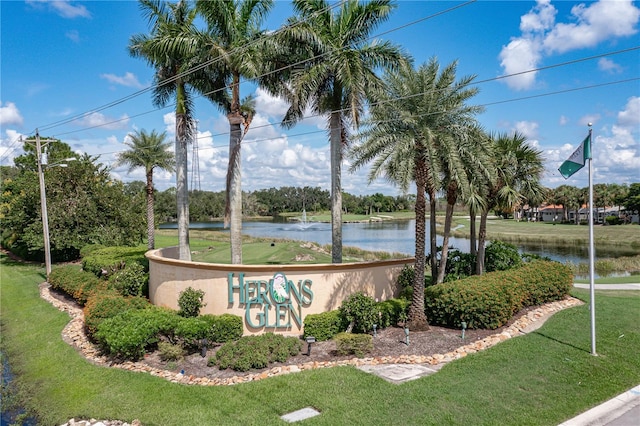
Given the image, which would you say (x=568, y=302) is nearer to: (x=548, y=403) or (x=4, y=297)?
(x=548, y=403)

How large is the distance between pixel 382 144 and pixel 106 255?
644 inches

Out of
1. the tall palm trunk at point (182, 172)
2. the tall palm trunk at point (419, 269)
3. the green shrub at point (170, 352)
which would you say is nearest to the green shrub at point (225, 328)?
the green shrub at point (170, 352)

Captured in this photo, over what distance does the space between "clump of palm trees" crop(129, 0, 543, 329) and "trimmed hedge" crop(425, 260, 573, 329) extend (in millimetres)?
725

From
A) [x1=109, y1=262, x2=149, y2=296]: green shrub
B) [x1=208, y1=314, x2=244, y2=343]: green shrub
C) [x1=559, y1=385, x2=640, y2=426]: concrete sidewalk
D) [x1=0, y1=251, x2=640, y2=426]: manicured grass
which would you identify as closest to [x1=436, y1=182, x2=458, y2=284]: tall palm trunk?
[x1=0, y1=251, x2=640, y2=426]: manicured grass

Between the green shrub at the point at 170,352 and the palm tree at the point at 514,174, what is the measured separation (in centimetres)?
1108

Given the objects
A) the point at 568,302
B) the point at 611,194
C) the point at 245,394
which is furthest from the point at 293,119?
the point at 611,194

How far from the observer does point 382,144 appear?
11867mm

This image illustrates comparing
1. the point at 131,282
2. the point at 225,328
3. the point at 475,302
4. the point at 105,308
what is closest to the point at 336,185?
the point at 475,302

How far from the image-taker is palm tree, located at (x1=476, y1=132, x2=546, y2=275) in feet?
51.7

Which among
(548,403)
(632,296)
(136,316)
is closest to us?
(548,403)

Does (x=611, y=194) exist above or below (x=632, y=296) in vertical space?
above

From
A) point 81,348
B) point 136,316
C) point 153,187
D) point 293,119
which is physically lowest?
point 81,348

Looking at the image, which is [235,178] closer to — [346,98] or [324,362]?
[346,98]

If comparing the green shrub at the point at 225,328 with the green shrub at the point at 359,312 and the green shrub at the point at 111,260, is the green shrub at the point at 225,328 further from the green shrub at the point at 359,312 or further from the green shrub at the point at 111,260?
the green shrub at the point at 111,260
